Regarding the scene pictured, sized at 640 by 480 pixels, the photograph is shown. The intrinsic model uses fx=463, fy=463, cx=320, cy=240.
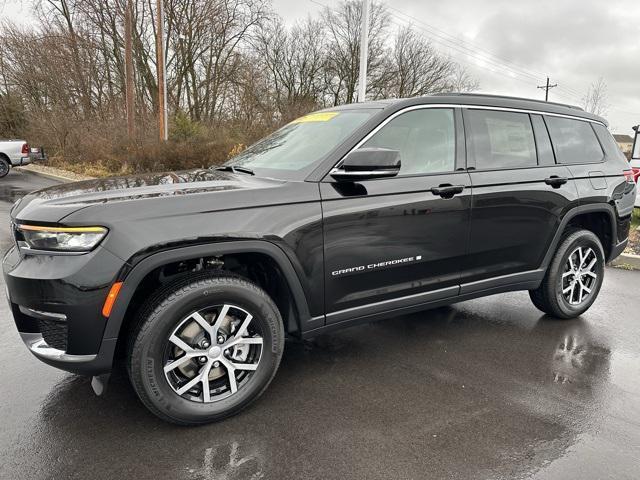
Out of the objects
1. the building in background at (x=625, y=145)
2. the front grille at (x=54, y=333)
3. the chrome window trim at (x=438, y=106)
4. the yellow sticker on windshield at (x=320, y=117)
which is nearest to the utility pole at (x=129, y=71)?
the yellow sticker on windshield at (x=320, y=117)

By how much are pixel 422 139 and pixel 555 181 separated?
1.32 m

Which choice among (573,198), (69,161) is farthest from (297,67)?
(573,198)

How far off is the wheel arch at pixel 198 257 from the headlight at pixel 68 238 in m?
0.21

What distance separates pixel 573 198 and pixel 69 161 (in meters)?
Result: 19.4

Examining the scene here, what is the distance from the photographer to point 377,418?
8.79 ft

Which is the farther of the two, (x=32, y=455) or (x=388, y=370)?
(x=388, y=370)

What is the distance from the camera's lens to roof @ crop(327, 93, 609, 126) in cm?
324

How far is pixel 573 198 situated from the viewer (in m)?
3.92

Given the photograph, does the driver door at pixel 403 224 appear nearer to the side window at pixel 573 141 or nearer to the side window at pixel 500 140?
the side window at pixel 500 140

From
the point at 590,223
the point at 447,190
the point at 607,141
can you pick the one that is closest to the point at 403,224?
the point at 447,190

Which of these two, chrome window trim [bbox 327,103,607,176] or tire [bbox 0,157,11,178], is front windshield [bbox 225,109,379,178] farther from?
tire [bbox 0,157,11,178]

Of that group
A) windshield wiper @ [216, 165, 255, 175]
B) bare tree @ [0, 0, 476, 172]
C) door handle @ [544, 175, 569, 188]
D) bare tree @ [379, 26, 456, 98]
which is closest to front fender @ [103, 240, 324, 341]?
windshield wiper @ [216, 165, 255, 175]

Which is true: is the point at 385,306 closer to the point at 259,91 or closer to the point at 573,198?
the point at 573,198

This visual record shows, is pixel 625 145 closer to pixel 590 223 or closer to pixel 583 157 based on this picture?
pixel 590 223
